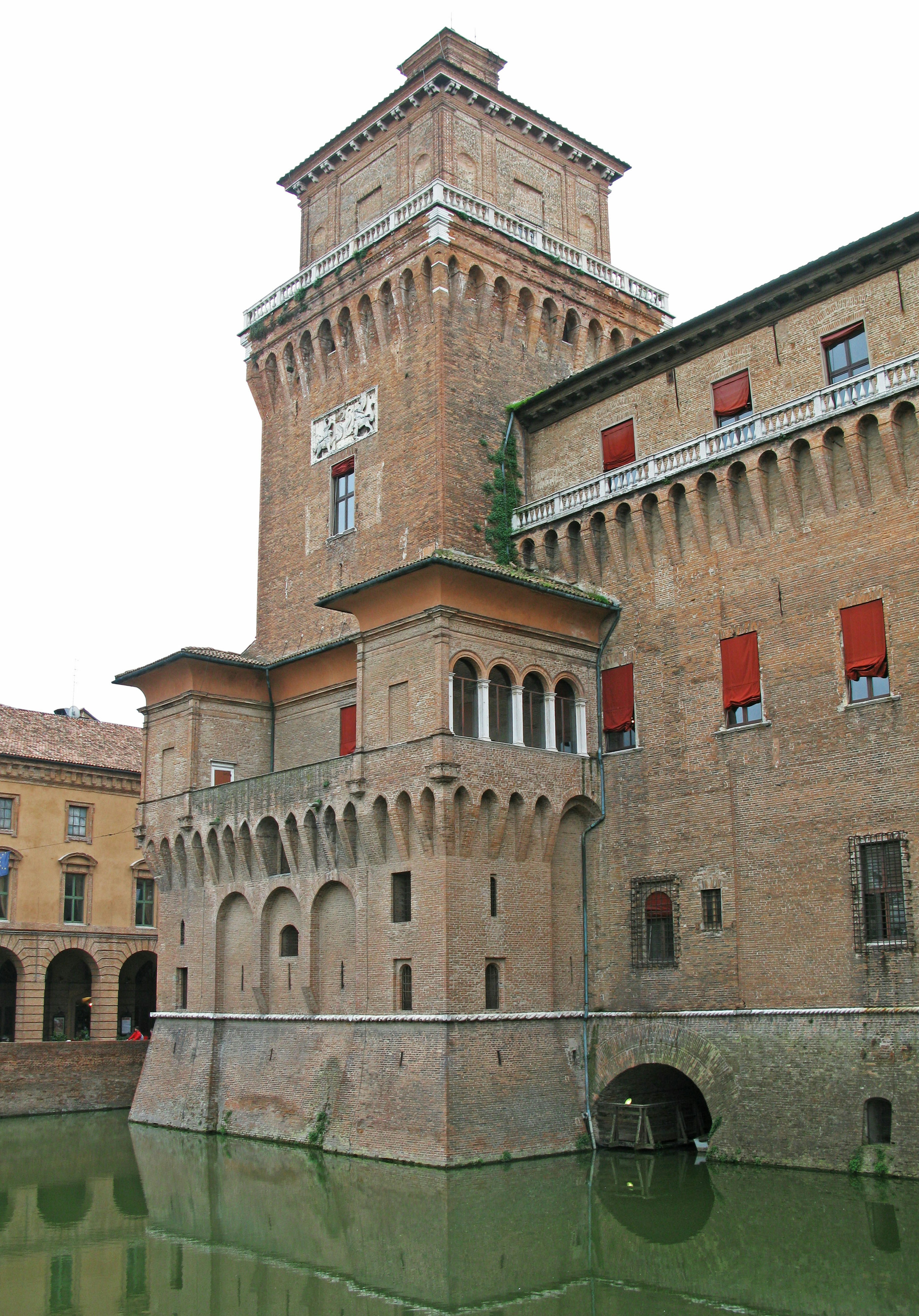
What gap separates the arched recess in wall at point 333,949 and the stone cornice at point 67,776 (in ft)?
57.6

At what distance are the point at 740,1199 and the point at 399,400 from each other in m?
21.6

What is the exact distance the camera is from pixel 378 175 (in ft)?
128

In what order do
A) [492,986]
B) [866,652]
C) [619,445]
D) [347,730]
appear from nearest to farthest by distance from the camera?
[866,652] → [492,986] → [619,445] → [347,730]

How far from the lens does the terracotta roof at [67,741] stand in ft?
160

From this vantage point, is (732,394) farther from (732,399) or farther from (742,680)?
(742,680)

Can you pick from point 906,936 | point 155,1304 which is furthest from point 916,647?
point 155,1304

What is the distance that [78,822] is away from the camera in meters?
49.6

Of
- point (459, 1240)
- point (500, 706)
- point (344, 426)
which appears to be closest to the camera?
point (459, 1240)

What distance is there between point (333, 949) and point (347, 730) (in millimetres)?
5850

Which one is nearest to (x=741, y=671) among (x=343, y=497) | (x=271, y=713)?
(x=343, y=497)

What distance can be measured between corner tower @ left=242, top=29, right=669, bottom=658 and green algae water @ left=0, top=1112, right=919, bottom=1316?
15169 mm

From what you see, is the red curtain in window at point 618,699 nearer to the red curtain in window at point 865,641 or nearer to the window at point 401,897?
the red curtain in window at point 865,641

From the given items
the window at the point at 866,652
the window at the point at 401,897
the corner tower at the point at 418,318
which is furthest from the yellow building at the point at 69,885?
the window at the point at 866,652

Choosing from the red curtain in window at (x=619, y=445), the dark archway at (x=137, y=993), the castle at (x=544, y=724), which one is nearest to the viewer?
the castle at (x=544, y=724)
